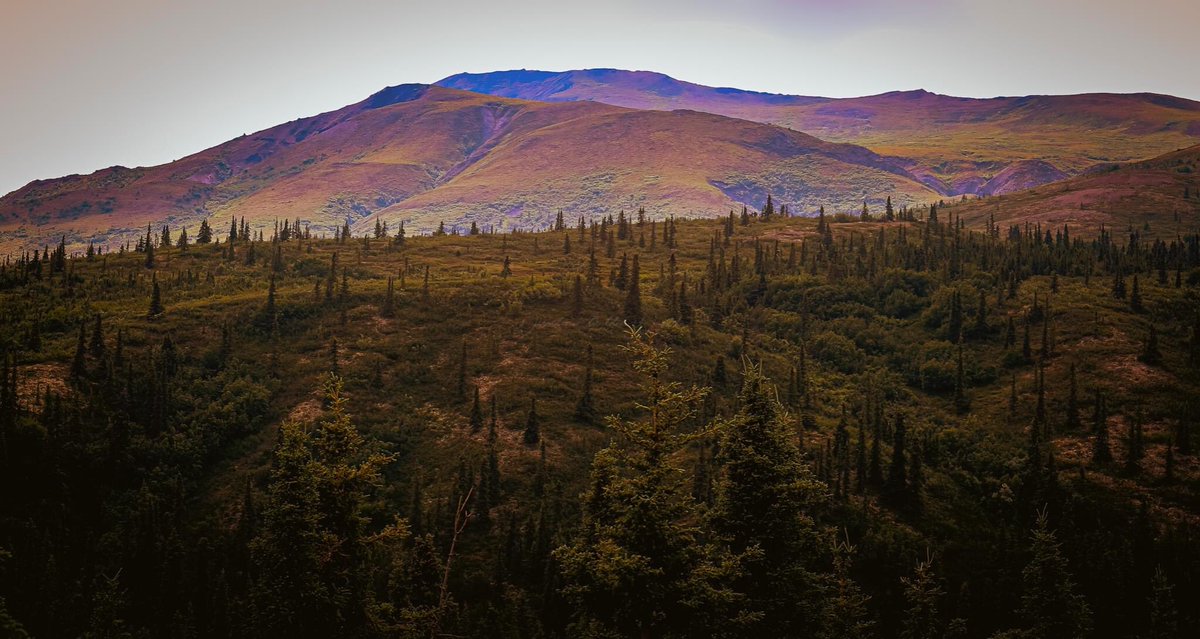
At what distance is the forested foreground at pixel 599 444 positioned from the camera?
91.1ft

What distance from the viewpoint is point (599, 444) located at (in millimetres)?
76562

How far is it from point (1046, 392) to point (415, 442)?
61338 mm

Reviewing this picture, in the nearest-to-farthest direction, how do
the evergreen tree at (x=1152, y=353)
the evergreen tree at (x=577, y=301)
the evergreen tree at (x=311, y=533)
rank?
the evergreen tree at (x=311, y=533), the evergreen tree at (x=1152, y=353), the evergreen tree at (x=577, y=301)

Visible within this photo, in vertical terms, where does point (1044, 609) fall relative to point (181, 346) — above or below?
below

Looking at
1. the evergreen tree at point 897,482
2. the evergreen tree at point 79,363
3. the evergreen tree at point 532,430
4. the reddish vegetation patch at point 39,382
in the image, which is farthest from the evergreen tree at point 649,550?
the evergreen tree at point 79,363

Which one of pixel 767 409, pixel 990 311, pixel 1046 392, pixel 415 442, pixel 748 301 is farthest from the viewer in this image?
pixel 748 301

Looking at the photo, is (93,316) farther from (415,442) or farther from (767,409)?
(767,409)

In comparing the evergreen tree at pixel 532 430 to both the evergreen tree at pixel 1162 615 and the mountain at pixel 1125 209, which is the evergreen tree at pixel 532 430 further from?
the mountain at pixel 1125 209

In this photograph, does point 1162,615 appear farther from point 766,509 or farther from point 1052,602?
point 766,509

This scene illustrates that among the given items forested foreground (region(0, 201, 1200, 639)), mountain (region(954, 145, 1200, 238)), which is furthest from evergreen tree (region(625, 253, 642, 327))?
mountain (region(954, 145, 1200, 238))

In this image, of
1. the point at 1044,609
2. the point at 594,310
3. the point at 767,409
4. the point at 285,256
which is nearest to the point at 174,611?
the point at 767,409

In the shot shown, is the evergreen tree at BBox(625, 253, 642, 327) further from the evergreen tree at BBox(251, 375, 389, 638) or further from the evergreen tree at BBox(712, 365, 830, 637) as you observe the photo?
the evergreen tree at BBox(251, 375, 389, 638)

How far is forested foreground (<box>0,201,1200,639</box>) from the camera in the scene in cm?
2777

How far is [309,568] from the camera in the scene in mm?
27844
